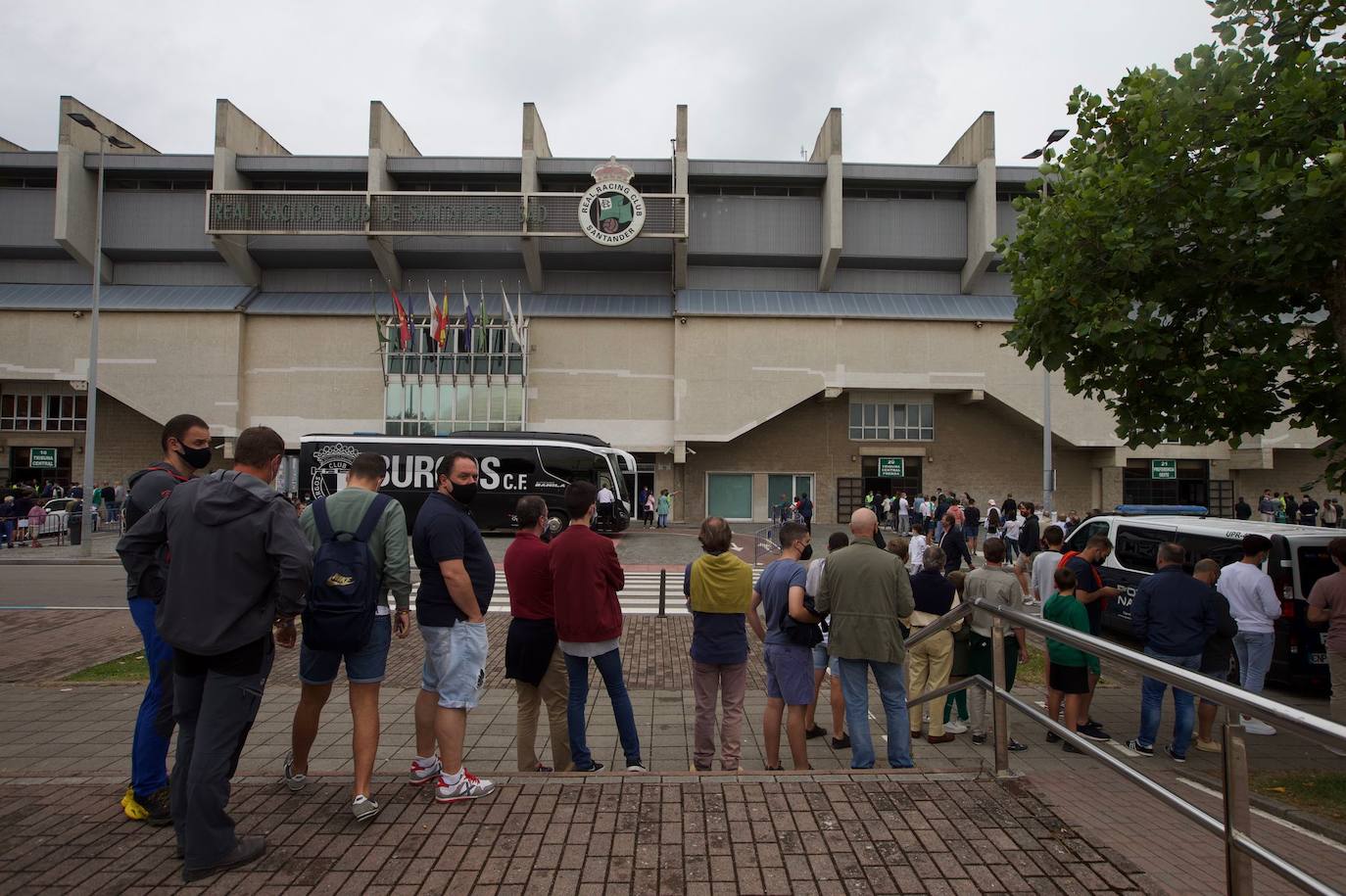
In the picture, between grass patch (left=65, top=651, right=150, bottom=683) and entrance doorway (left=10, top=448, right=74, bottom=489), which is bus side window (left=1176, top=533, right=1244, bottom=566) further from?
entrance doorway (left=10, top=448, right=74, bottom=489)

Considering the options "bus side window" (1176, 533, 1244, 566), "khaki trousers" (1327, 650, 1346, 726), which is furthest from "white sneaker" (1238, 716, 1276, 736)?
"bus side window" (1176, 533, 1244, 566)

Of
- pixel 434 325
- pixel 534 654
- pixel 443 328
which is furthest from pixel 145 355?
pixel 534 654

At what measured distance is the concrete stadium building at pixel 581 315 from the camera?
3219cm

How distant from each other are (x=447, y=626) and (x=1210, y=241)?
7141 mm

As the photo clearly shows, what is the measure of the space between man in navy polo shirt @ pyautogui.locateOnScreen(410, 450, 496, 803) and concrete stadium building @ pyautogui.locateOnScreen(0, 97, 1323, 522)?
28099mm

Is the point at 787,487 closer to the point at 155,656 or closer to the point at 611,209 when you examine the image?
the point at 611,209

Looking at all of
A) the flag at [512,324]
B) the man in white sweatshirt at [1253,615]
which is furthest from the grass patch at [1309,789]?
the flag at [512,324]

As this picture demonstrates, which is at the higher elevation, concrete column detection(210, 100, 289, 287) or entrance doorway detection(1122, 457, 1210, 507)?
concrete column detection(210, 100, 289, 287)

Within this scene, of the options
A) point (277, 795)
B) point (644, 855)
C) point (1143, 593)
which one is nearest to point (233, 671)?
point (277, 795)

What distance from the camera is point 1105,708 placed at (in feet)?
16.0

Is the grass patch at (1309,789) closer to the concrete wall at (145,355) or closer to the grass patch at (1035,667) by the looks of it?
the grass patch at (1035,667)

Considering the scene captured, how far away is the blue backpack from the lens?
363 centimetres

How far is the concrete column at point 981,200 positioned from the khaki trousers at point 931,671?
2966cm

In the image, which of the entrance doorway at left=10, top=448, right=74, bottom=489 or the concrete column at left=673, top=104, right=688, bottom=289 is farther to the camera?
the entrance doorway at left=10, top=448, right=74, bottom=489
